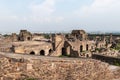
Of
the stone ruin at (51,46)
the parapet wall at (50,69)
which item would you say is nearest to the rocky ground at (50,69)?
the parapet wall at (50,69)

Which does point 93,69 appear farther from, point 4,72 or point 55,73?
point 4,72

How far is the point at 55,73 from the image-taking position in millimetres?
8852

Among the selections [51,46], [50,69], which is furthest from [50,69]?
[51,46]

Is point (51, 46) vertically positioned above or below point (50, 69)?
below

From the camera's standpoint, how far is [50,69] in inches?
343

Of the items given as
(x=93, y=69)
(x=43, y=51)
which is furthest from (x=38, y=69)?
(x=43, y=51)

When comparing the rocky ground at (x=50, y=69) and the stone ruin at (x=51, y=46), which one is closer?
the rocky ground at (x=50, y=69)

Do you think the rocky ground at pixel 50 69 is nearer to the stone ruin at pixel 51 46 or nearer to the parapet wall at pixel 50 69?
the parapet wall at pixel 50 69

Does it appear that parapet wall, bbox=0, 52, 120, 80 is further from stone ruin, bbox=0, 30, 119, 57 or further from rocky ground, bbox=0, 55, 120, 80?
stone ruin, bbox=0, 30, 119, 57

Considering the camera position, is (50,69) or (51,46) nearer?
Result: (50,69)

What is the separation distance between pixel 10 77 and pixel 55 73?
5.77 feet

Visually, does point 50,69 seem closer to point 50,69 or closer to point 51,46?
point 50,69

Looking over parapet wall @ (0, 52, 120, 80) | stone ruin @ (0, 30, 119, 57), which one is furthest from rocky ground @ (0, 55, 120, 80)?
stone ruin @ (0, 30, 119, 57)

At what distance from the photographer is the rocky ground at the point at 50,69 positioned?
25.6ft
